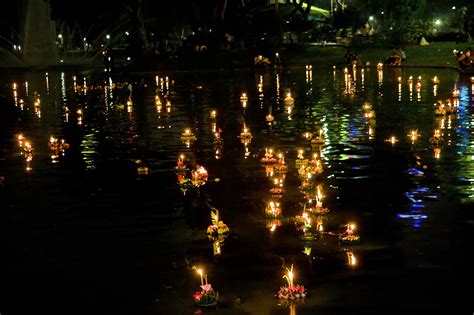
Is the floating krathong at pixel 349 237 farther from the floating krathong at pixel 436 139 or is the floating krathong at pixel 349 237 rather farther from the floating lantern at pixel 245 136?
the floating lantern at pixel 245 136

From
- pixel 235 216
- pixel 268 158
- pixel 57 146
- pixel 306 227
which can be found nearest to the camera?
pixel 306 227

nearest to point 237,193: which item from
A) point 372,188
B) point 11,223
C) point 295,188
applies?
point 295,188

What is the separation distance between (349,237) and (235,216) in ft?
7.17

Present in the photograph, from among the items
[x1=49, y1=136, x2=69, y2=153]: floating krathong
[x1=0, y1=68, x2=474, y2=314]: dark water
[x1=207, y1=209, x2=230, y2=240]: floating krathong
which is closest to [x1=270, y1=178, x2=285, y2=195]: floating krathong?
[x1=0, y1=68, x2=474, y2=314]: dark water

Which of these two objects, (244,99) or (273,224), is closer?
(273,224)

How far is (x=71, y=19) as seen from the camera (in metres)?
75.6

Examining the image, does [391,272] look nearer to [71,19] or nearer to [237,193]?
[237,193]

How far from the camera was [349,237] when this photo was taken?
9.96 metres

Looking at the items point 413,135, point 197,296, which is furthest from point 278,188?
point 413,135

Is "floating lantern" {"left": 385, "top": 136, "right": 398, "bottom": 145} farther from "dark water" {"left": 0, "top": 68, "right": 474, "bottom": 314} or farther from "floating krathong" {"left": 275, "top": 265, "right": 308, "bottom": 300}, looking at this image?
"floating krathong" {"left": 275, "top": 265, "right": 308, "bottom": 300}

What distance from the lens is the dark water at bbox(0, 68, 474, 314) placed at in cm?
834

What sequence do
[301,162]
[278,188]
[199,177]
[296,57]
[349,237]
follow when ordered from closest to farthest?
[349,237] → [278,188] → [199,177] → [301,162] → [296,57]

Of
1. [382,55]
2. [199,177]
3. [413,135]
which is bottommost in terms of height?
[199,177]

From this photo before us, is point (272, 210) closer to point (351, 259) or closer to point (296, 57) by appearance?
point (351, 259)
